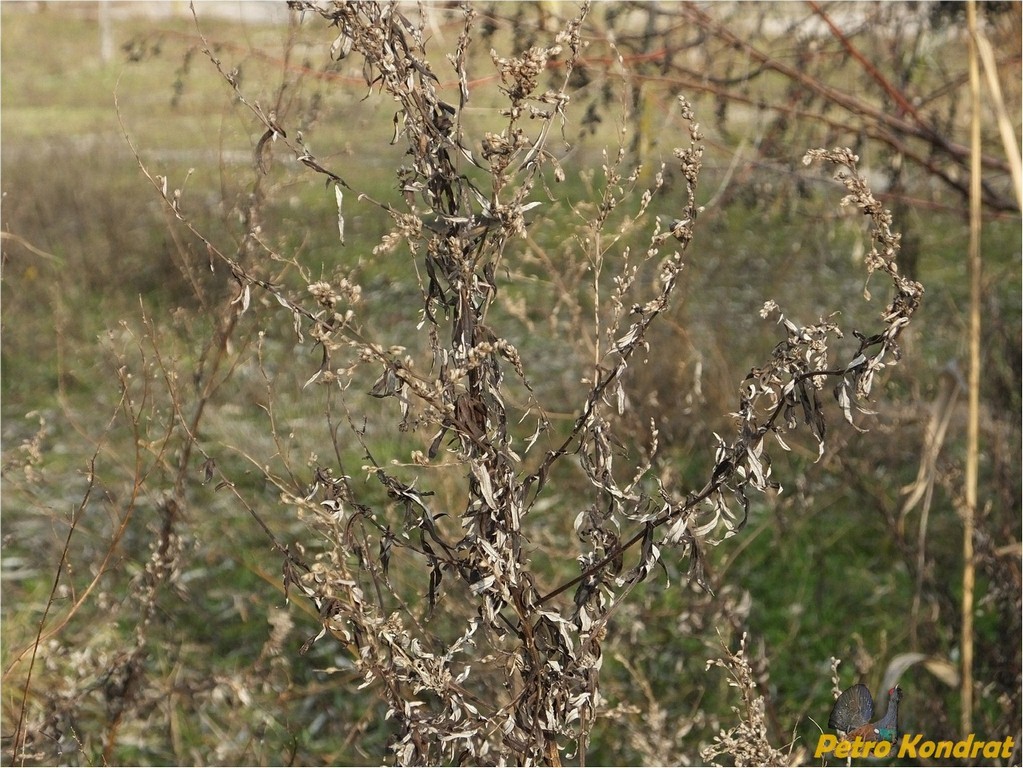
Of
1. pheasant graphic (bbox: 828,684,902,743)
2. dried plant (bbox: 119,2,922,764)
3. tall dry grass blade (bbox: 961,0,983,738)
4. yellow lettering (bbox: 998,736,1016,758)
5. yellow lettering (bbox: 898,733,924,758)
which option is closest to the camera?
dried plant (bbox: 119,2,922,764)

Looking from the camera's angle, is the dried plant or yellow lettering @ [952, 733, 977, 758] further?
yellow lettering @ [952, 733, 977, 758]

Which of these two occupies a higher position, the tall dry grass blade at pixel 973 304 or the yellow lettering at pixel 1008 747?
the tall dry grass blade at pixel 973 304

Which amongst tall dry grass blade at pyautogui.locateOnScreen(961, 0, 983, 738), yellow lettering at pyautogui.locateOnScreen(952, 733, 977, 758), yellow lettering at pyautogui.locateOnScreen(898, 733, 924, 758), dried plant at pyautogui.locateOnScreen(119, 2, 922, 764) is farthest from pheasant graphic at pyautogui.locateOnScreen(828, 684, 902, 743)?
yellow lettering at pyautogui.locateOnScreen(898, 733, 924, 758)

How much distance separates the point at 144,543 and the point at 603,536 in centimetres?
352

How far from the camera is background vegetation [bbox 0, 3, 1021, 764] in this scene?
262 cm

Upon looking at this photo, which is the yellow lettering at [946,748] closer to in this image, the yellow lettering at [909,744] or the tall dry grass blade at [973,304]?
the yellow lettering at [909,744]

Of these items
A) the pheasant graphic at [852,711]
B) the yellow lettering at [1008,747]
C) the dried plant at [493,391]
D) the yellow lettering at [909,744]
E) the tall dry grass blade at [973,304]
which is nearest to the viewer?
the dried plant at [493,391]

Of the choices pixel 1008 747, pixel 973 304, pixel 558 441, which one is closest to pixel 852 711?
pixel 973 304

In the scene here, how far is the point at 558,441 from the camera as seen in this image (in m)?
5.07

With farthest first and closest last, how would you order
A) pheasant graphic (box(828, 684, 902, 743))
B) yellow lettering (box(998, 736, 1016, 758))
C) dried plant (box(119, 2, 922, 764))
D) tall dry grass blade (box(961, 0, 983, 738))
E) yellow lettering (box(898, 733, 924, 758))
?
1. yellow lettering (box(898, 733, 924, 758))
2. yellow lettering (box(998, 736, 1016, 758))
3. tall dry grass blade (box(961, 0, 983, 738))
4. pheasant graphic (box(828, 684, 902, 743))
5. dried plant (box(119, 2, 922, 764))

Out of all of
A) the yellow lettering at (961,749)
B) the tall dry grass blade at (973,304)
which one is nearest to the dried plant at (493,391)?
the tall dry grass blade at (973,304)

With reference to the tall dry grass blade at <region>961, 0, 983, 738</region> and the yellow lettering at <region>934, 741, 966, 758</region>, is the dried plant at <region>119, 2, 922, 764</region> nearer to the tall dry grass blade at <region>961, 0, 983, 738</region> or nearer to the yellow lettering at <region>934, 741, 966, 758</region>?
the tall dry grass blade at <region>961, 0, 983, 738</region>

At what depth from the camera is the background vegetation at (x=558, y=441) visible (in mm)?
2619

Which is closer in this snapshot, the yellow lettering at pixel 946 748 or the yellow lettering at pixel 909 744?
the yellow lettering at pixel 946 748
